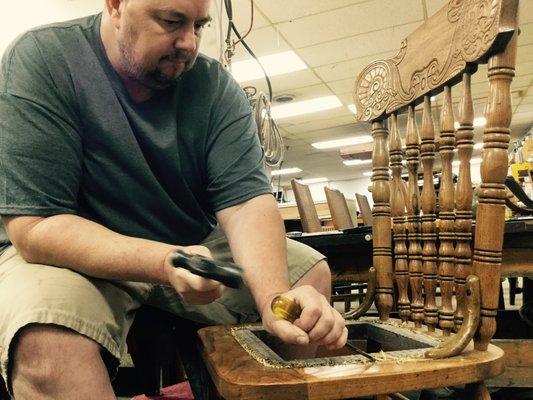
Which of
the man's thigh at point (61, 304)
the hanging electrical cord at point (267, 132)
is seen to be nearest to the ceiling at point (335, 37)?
the hanging electrical cord at point (267, 132)

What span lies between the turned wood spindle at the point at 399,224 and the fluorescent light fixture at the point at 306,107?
21.1 feet

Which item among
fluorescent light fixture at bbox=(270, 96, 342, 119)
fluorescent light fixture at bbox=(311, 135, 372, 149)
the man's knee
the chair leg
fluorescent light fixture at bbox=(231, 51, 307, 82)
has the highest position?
fluorescent light fixture at bbox=(231, 51, 307, 82)

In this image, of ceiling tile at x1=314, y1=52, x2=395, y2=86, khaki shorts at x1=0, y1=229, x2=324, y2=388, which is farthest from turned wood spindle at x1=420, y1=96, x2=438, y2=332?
ceiling tile at x1=314, y1=52, x2=395, y2=86

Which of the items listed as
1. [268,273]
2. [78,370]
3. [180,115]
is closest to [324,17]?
[180,115]

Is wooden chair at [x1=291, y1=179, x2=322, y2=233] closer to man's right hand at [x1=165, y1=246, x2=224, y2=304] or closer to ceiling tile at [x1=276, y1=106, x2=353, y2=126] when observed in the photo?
man's right hand at [x1=165, y1=246, x2=224, y2=304]

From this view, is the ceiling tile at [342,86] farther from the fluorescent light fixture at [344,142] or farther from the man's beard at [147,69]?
the man's beard at [147,69]

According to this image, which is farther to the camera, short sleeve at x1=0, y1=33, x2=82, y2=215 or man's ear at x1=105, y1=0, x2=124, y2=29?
man's ear at x1=105, y1=0, x2=124, y2=29

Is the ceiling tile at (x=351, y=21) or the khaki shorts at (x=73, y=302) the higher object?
the ceiling tile at (x=351, y=21)

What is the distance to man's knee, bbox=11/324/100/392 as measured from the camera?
63 centimetres

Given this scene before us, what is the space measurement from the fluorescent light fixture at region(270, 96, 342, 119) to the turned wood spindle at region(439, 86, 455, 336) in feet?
21.8

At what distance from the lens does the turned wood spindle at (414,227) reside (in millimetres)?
1038

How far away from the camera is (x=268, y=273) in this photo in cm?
89

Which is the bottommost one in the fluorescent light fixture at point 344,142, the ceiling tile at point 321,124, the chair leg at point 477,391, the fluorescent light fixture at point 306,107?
the chair leg at point 477,391

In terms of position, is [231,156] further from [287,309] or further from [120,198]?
[287,309]
